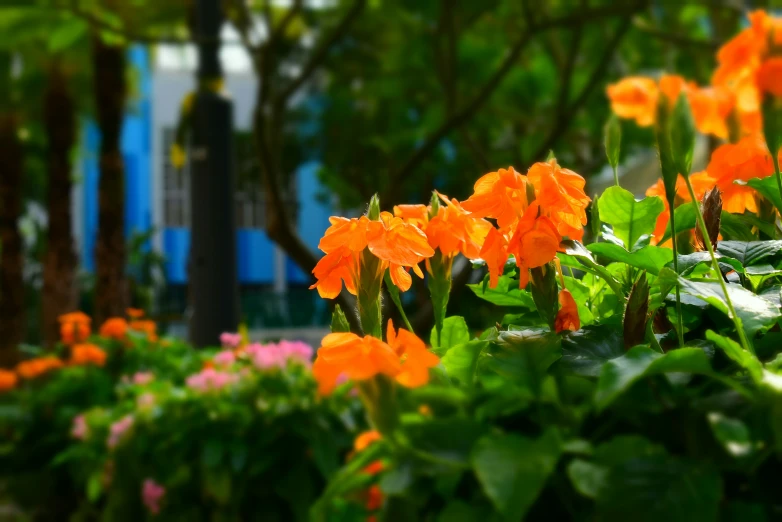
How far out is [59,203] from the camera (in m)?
11.9

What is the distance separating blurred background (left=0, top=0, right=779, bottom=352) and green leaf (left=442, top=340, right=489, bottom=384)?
281 cm

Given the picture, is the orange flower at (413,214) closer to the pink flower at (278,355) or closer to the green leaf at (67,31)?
the pink flower at (278,355)

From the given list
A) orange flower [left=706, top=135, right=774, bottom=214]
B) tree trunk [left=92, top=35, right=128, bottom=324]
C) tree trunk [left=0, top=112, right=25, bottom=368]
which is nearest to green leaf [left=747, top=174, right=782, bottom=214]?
orange flower [left=706, top=135, right=774, bottom=214]

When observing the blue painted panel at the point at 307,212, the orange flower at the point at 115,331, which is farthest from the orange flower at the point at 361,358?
the blue painted panel at the point at 307,212

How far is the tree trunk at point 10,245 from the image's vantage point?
11289 mm

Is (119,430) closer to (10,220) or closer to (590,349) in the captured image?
(590,349)

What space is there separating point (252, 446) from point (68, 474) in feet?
8.14

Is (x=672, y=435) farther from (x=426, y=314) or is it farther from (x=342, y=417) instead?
(x=426, y=314)

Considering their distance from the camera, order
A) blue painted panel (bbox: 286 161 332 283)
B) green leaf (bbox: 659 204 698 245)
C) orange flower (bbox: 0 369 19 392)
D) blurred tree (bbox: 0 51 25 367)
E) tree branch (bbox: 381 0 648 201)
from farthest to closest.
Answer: blue painted panel (bbox: 286 161 332 283), blurred tree (bbox: 0 51 25 367), tree branch (bbox: 381 0 648 201), orange flower (bbox: 0 369 19 392), green leaf (bbox: 659 204 698 245)

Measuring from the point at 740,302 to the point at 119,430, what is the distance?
2994 mm

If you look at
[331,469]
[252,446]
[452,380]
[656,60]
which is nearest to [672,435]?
[452,380]

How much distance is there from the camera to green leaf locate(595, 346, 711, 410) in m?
0.69

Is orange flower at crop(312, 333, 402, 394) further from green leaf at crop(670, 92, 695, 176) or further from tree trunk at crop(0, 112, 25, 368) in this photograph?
tree trunk at crop(0, 112, 25, 368)

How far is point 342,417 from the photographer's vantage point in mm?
2818
